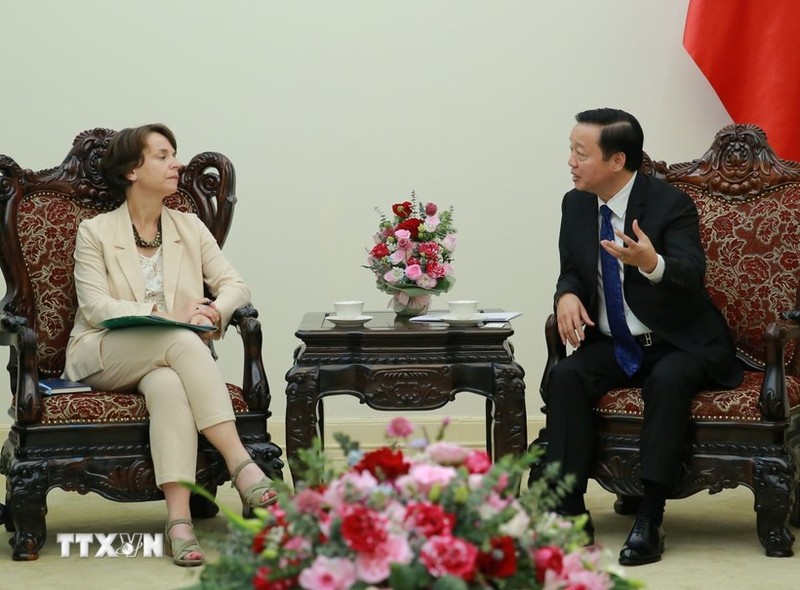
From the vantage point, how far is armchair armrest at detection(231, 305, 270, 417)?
12.5ft

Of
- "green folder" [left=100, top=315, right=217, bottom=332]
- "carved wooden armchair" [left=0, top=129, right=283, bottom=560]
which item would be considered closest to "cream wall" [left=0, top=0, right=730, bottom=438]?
"carved wooden armchair" [left=0, top=129, right=283, bottom=560]

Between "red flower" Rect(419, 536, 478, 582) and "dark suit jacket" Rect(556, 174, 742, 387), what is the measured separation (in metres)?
2.25

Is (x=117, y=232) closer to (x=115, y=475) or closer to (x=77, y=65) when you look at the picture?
(x=115, y=475)

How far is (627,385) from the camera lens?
383cm

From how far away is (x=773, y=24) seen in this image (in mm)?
4828

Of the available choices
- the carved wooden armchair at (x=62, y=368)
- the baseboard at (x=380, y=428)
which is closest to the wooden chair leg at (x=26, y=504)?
the carved wooden armchair at (x=62, y=368)

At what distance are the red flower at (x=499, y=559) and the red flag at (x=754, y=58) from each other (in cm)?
355

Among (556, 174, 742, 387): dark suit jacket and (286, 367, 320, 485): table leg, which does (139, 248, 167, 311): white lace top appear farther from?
(556, 174, 742, 387): dark suit jacket

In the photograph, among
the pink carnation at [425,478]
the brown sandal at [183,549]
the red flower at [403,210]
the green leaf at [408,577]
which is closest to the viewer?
the green leaf at [408,577]

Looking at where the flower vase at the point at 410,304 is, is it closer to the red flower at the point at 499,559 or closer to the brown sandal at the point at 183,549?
the brown sandal at the point at 183,549

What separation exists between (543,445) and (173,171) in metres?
1.45

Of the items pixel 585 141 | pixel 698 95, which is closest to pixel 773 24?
pixel 698 95

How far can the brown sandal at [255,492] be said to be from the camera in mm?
3633

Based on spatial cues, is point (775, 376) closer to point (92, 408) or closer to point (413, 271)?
point (413, 271)
